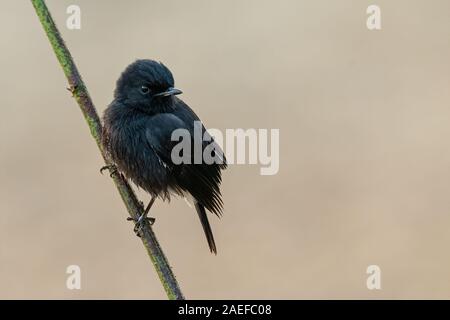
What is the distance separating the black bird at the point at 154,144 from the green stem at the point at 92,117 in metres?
0.98

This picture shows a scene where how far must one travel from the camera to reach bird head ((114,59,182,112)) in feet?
11.0

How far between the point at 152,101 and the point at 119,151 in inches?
12.8

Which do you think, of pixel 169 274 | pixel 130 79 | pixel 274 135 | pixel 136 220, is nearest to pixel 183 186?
pixel 130 79

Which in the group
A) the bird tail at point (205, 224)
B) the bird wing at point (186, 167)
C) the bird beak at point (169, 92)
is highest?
the bird beak at point (169, 92)

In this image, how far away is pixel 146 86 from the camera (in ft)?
11.4

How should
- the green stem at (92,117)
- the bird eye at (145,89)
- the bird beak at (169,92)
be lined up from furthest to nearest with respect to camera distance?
the bird eye at (145,89) → the bird beak at (169,92) → the green stem at (92,117)

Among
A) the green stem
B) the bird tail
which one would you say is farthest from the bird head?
the green stem

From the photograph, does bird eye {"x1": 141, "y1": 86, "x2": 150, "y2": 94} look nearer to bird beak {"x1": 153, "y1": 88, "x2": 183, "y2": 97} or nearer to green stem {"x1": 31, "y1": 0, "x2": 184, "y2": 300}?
bird beak {"x1": 153, "y1": 88, "x2": 183, "y2": 97}

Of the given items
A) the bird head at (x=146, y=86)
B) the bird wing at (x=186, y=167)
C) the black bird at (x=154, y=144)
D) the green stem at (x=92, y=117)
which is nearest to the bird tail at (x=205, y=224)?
the black bird at (x=154, y=144)

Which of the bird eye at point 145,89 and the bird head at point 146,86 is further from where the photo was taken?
the bird eye at point 145,89

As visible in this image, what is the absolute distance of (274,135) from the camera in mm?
5508

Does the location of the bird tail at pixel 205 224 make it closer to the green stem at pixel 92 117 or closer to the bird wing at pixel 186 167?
the bird wing at pixel 186 167

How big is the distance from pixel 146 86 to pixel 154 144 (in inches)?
13.5

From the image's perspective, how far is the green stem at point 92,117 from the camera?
1.94m
